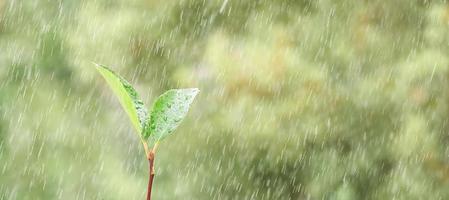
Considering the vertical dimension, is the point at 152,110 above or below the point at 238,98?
above

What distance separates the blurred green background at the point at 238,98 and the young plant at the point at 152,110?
1.47m

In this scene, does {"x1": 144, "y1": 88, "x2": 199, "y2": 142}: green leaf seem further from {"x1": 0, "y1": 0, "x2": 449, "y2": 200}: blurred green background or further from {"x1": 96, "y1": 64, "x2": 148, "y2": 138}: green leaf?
{"x1": 0, "y1": 0, "x2": 449, "y2": 200}: blurred green background

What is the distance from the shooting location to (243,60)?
6.01ft

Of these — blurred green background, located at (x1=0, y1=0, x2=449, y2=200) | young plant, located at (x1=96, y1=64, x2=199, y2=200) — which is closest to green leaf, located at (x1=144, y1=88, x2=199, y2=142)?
young plant, located at (x1=96, y1=64, x2=199, y2=200)

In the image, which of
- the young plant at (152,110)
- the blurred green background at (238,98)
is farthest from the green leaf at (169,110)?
the blurred green background at (238,98)

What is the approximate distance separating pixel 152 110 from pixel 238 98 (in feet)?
5.03

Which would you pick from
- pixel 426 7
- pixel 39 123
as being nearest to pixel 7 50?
pixel 39 123

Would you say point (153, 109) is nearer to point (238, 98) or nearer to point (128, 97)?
point (128, 97)

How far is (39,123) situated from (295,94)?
77 cm

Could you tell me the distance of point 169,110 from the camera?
0.30 meters

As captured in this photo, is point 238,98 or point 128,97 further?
point 238,98

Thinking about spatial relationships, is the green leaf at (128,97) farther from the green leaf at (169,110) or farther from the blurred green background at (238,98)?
the blurred green background at (238,98)

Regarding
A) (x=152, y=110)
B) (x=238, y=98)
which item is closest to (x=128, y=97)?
(x=152, y=110)

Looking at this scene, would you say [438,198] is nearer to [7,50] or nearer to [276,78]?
[276,78]
